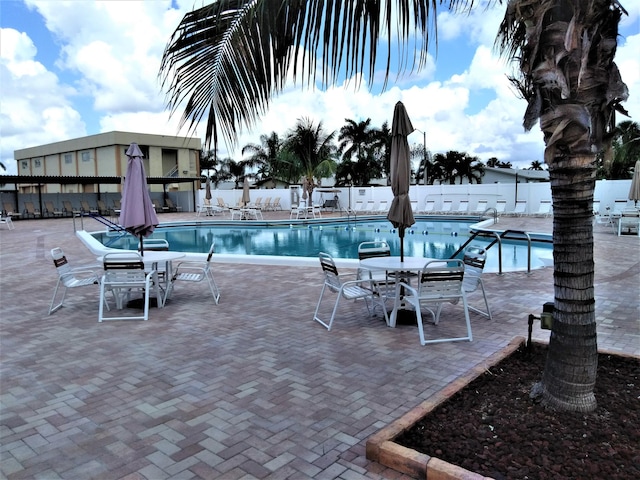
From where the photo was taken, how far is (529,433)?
243cm

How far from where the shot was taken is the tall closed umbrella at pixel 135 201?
588 centimetres

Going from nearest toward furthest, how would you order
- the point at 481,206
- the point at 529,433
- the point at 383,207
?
the point at 529,433 < the point at 481,206 < the point at 383,207

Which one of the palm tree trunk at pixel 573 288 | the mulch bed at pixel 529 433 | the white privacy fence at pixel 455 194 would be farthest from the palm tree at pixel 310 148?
the palm tree trunk at pixel 573 288

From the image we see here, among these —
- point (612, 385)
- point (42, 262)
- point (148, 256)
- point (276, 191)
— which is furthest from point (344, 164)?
point (612, 385)

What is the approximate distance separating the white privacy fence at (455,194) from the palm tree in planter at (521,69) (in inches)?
696

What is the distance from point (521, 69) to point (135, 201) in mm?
4820

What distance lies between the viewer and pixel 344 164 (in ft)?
132

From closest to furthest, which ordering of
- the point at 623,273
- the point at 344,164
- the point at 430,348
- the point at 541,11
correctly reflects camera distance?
the point at 541,11 < the point at 430,348 < the point at 623,273 < the point at 344,164

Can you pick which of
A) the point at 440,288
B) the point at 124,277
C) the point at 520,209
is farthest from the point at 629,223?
the point at 124,277

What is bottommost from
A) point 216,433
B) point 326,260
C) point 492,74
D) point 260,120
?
point 216,433

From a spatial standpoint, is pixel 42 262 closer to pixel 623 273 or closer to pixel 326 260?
pixel 326 260

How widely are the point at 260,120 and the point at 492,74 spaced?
183 centimetres

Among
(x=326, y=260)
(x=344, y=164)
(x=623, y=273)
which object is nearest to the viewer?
(x=326, y=260)

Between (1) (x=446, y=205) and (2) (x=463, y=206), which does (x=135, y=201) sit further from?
(1) (x=446, y=205)
